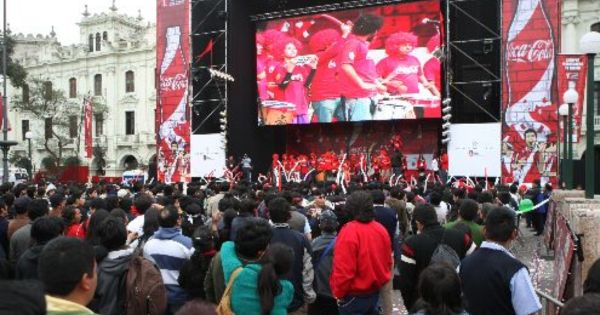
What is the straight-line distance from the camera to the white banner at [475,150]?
2041cm

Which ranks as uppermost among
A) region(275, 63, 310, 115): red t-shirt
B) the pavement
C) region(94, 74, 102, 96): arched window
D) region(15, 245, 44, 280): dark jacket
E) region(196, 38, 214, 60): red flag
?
region(94, 74, 102, 96): arched window

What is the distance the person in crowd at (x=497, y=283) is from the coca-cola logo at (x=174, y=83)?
22348 mm

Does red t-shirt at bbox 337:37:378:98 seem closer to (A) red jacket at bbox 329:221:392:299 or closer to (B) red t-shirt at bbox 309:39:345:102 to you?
(B) red t-shirt at bbox 309:39:345:102

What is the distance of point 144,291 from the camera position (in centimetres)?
422

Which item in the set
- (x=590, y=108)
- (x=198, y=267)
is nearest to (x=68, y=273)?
(x=198, y=267)

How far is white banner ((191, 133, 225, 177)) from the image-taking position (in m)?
24.4

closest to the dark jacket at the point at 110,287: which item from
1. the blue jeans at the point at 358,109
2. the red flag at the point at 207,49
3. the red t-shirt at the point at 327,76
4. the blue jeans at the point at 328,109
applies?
the blue jeans at the point at 358,109

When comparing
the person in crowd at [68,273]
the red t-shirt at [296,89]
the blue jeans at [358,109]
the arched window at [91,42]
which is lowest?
the person in crowd at [68,273]

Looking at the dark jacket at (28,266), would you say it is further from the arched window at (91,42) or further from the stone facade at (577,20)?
the arched window at (91,42)

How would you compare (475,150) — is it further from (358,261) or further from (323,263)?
(358,261)

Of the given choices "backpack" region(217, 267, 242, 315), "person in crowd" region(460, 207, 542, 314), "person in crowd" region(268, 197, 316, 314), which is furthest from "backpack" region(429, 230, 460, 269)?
"backpack" region(217, 267, 242, 315)

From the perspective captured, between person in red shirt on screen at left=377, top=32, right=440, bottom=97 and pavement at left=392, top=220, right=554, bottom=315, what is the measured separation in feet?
26.1

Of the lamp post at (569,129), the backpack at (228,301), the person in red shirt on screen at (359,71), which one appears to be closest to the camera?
the backpack at (228,301)

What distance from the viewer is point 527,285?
380cm
